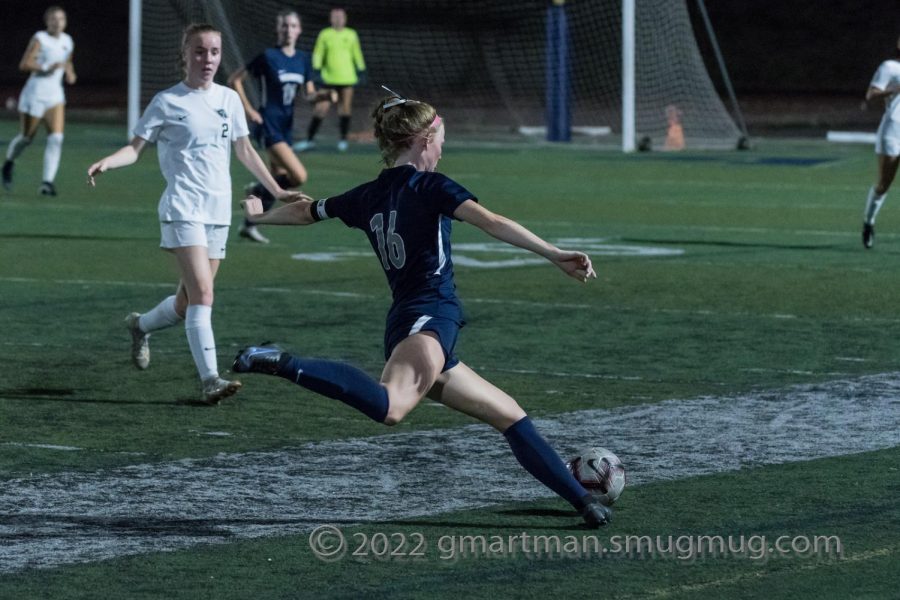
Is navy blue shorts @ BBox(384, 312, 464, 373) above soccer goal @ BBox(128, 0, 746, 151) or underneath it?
above

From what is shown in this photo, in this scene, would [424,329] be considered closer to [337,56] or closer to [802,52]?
[337,56]

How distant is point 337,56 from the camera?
3369cm

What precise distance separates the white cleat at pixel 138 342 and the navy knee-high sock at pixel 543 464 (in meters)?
4.33

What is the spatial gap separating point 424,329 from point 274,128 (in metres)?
11.0

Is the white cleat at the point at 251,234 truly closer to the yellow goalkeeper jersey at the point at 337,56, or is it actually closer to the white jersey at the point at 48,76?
the white jersey at the point at 48,76

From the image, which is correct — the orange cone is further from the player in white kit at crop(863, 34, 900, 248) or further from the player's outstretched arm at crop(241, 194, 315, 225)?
the player's outstretched arm at crop(241, 194, 315, 225)

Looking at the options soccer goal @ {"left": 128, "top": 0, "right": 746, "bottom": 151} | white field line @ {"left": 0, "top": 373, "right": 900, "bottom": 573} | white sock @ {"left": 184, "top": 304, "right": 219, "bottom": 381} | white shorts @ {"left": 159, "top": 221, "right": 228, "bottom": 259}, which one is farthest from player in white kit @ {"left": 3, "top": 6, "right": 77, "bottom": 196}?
white field line @ {"left": 0, "top": 373, "right": 900, "bottom": 573}

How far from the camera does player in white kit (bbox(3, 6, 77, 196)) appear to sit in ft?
76.2

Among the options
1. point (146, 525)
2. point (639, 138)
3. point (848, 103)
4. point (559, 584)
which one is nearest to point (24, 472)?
point (146, 525)

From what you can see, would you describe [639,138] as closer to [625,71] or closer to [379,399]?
[625,71]

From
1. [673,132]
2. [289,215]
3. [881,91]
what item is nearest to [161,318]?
[289,215]

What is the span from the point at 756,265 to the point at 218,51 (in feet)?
25.6

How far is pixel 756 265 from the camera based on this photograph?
55.5 ft

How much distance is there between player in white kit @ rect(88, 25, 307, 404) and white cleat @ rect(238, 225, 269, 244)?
8191mm
